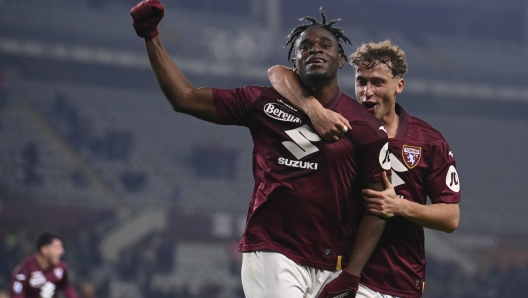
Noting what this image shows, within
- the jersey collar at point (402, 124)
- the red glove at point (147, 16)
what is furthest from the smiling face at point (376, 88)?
the red glove at point (147, 16)

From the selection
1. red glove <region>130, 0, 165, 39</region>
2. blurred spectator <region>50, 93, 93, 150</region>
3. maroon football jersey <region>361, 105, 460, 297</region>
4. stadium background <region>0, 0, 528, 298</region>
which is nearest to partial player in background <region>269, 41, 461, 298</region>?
maroon football jersey <region>361, 105, 460, 297</region>

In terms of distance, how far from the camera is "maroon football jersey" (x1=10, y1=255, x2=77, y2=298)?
7695mm

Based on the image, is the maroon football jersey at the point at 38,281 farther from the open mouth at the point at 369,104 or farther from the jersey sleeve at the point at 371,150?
the jersey sleeve at the point at 371,150

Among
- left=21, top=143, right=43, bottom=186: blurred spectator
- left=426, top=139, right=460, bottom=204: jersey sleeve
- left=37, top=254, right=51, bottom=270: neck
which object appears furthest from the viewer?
left=21, top=143, right=43, bottom=186: blurred spectator

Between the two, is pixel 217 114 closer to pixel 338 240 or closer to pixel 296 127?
pixel 296 127

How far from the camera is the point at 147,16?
322 centimetres

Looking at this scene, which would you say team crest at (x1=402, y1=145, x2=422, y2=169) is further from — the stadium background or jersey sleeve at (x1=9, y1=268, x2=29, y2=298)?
the stadium background

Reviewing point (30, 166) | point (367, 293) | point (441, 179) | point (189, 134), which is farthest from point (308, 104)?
point (189, 134)

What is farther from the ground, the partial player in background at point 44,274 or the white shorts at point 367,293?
the white shorts at point 367,293

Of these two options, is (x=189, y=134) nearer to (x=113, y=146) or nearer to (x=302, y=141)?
(x=113, y=146)

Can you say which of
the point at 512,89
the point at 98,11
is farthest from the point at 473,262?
the point at 98,11

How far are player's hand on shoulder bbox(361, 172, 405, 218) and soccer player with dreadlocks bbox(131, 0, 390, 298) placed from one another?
0.04m

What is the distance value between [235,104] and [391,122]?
0.97 metres

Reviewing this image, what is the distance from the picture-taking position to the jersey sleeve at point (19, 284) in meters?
7.61
